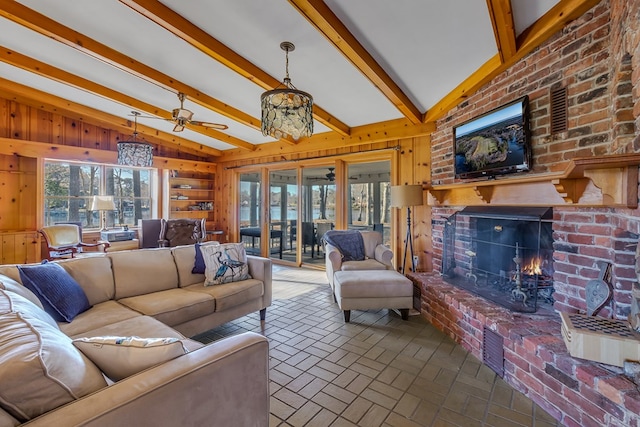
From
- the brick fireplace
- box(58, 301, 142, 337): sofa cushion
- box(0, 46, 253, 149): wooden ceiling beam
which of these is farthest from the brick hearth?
box(0, 46, 253, 149): wooden ceiling beam

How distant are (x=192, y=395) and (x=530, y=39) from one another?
2993 millimetres

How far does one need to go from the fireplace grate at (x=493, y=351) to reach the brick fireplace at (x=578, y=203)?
23 mm

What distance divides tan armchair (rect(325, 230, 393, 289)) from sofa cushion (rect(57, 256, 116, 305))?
2.20 metres

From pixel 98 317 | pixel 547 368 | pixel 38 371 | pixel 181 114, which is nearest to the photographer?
pixel 38 371

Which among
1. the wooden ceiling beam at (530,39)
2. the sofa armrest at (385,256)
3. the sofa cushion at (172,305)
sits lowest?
the sofa cushion at (172,305)

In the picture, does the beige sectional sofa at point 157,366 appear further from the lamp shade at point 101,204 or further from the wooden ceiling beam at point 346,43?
the lamp shade at point 101,204

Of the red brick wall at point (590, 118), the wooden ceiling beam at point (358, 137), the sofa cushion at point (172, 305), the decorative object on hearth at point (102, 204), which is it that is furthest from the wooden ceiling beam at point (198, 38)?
the decorative object on hearth at point (102, 204)

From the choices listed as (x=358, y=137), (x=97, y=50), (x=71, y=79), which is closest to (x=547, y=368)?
(x=358, y=137)

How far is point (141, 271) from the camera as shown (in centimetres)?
270

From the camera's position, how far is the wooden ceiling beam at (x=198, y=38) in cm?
Answer: 234

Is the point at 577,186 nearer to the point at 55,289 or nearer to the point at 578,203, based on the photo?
the point at 578,203

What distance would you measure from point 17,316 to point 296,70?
2.91 meters

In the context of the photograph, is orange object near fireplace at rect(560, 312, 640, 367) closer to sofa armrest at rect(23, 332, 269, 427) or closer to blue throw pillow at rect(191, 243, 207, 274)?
sofa armrest at rect(23, 332, 269, 427)

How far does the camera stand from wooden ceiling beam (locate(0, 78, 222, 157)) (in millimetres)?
4297
